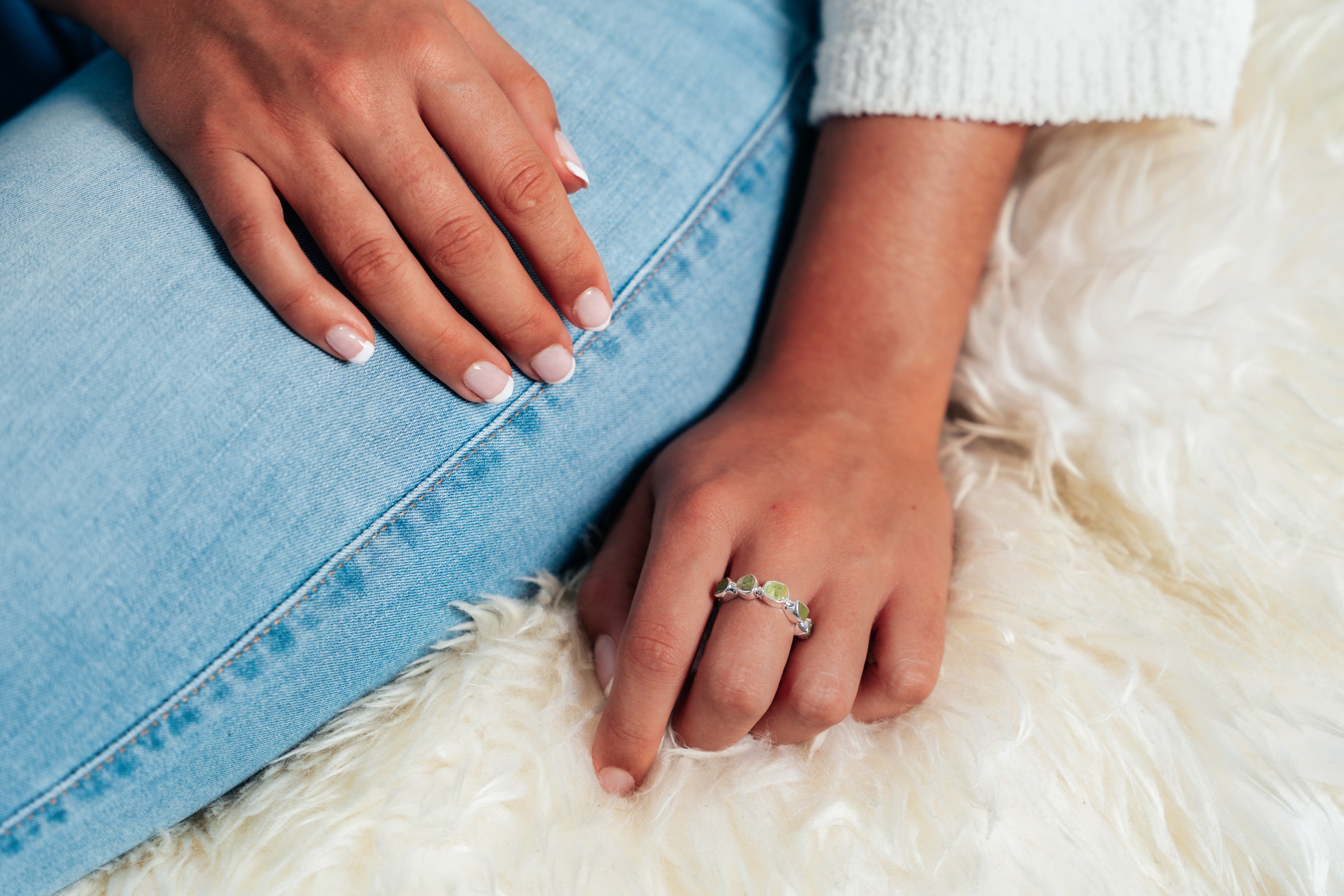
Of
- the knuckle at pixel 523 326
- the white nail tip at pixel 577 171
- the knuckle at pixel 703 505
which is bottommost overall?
the knuckle at pixel 703 505

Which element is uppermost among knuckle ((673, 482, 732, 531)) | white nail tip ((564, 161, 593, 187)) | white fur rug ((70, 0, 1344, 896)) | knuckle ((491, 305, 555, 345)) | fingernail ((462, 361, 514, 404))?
white nail tip ((564, 161, 593, 187))

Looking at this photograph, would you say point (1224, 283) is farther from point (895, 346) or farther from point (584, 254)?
point (584, 254)

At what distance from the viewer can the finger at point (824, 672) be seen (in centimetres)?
45

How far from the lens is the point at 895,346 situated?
566 mm

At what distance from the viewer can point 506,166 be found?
1.49 ft

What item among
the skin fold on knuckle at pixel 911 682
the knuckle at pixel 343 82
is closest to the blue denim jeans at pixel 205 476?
the knuckle at pixel 343 82

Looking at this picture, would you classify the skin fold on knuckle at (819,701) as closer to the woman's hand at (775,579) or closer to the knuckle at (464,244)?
the woman's hand at (775,579)

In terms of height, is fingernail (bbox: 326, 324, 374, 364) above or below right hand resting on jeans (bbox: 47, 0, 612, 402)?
below

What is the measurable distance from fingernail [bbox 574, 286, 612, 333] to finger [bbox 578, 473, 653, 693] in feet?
0.37

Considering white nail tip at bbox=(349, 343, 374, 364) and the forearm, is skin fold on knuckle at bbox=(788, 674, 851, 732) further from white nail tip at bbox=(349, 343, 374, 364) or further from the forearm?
white nail tip at bbox=(349, 343, 374, 364)

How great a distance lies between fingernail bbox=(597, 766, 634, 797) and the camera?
45 cm

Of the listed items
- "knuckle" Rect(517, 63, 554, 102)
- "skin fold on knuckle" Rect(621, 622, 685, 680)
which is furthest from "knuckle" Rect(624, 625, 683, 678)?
"knuckle" Rect(517, 63, 554, 102)

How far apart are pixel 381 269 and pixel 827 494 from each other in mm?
290

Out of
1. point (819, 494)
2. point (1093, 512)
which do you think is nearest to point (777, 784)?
point (819, 494)
